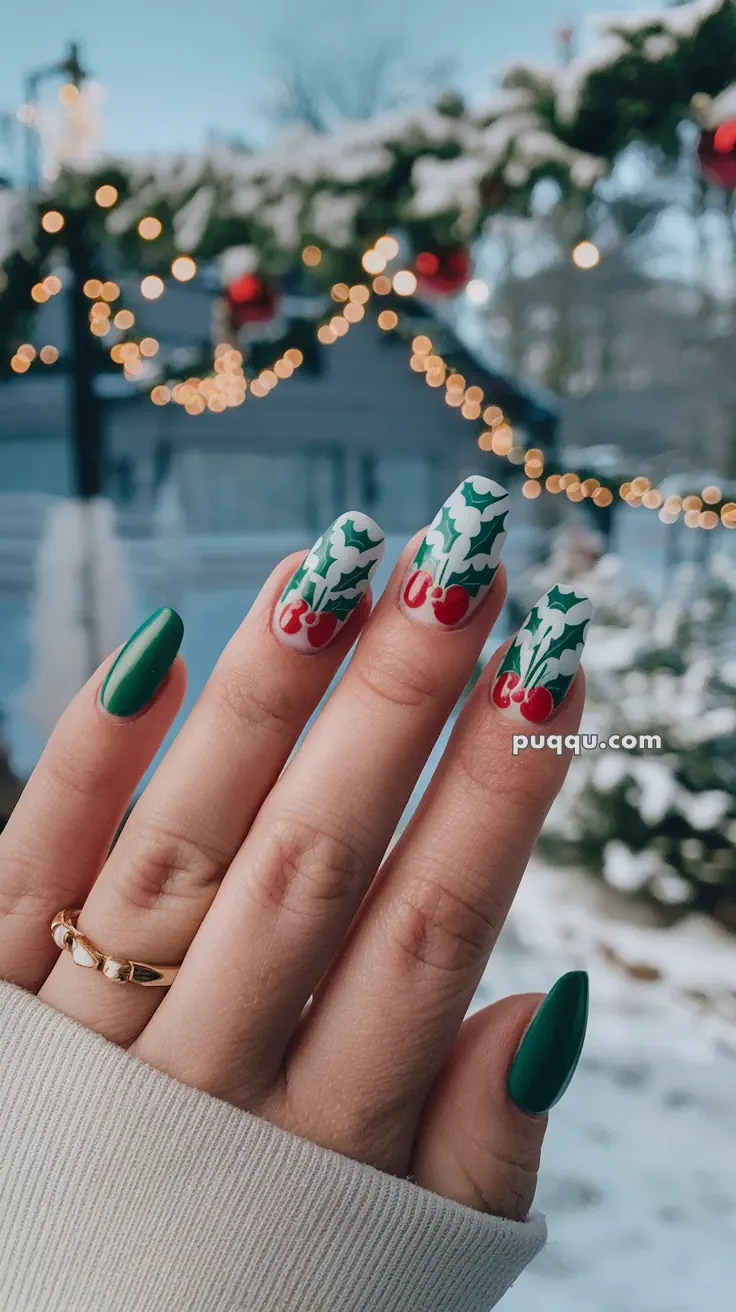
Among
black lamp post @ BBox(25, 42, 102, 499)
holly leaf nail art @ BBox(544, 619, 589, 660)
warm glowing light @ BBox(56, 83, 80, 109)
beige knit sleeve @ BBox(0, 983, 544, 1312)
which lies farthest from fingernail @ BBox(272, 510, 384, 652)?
warm glowing light @ BBox(56, 83, 80, 109)

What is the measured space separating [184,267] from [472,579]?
1.53 meters

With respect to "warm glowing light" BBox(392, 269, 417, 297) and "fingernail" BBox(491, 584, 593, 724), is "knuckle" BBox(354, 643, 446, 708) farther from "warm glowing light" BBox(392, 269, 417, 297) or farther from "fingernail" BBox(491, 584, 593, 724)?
"warm glowing light" BBox(392, 269, 417, 297)

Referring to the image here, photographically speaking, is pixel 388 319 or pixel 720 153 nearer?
pixel 720 153

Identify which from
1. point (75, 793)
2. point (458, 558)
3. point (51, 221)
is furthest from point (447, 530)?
point (51, 221)

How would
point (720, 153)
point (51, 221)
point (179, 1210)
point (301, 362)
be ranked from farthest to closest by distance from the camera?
point (301, 362)
point (51, 221)
point (720, 153)
point (179, 1210)

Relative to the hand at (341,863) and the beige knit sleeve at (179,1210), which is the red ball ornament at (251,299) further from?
the beige knit sleeve at (179,1210)

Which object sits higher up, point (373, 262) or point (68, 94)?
point (68, 94)

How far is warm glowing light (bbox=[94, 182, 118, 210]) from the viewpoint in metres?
1.69

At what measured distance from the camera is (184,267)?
175cm

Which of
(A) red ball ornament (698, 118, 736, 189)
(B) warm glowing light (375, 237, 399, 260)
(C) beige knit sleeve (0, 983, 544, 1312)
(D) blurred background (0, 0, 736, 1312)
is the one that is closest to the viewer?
(C) beige knit sleeve (0, 983, 544, 1312)

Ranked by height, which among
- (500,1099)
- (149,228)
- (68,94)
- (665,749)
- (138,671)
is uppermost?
(68,94)

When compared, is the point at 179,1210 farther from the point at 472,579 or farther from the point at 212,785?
the point at 472,579

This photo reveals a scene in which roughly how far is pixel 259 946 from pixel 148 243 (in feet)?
5.33

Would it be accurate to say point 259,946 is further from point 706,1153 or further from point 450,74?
point 450,74
